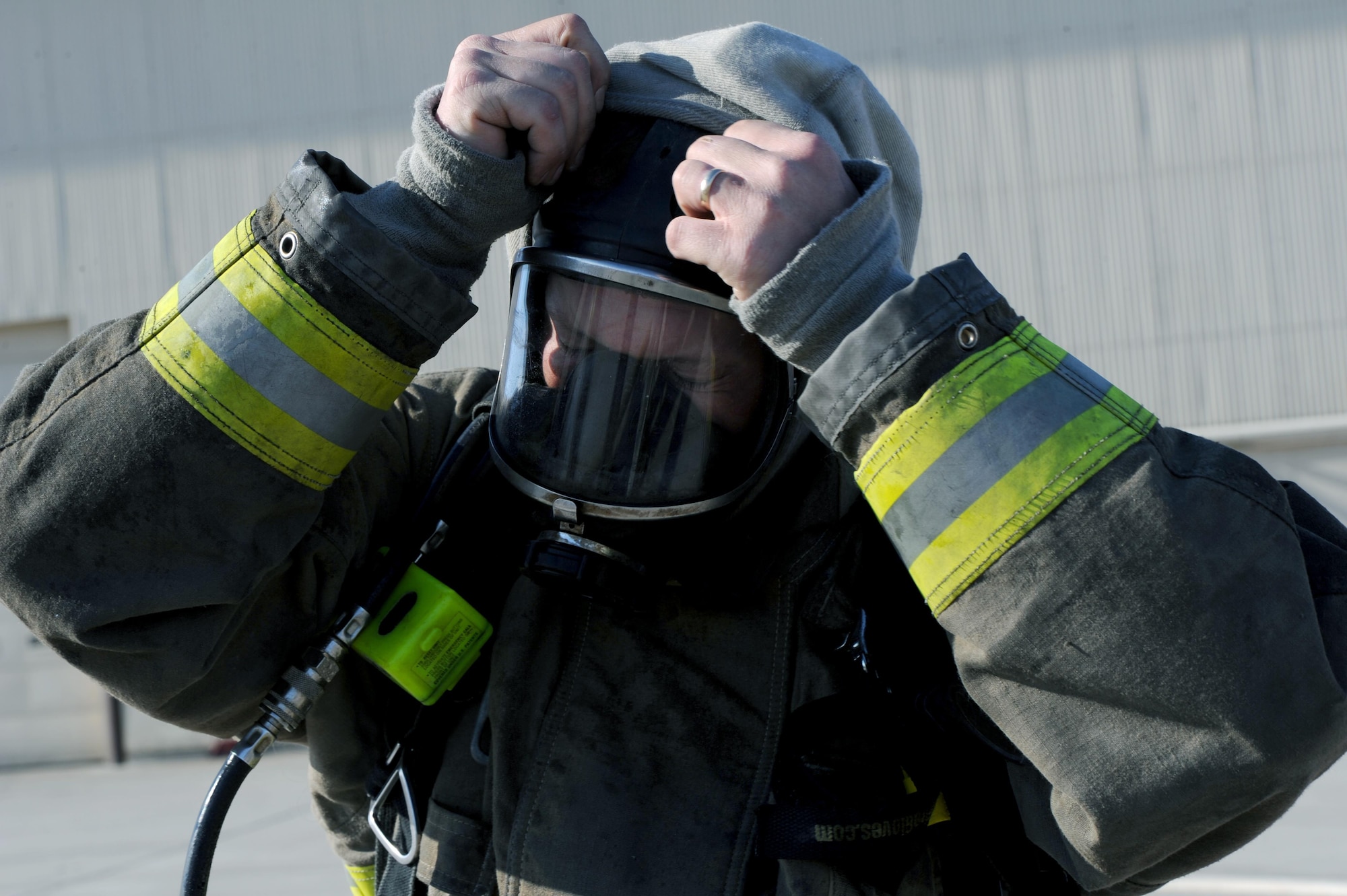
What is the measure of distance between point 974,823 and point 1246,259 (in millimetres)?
6071

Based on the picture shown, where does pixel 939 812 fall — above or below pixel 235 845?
above

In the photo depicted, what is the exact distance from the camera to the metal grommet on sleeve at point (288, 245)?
3.87ft

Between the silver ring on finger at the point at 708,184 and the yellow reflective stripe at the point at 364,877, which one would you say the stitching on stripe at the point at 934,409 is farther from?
the yellow reflective stripe at the point at 364,877

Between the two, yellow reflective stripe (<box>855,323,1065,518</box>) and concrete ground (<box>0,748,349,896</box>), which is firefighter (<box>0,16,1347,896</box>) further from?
concrete ground (<box>0,748,349,896</box>)

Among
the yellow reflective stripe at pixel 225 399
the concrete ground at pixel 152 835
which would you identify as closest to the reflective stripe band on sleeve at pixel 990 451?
the yellow reflective stripe at pixel 225 399

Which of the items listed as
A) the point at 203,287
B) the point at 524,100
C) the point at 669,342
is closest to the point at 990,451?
the point at 669,342

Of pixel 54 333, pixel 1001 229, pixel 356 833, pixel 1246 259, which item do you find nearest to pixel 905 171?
pixel 356 833

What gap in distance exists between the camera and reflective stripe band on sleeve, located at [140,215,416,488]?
46.4 inches

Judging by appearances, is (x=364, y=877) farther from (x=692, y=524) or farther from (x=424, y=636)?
(x=692, y=524)

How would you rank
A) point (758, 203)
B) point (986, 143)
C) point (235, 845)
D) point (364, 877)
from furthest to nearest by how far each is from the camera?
point (986, 143), point (235, 845), point (364, 877), point (758, 203)

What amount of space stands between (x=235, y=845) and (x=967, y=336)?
4.00m

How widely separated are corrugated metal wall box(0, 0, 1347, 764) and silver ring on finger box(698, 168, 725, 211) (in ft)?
16.3

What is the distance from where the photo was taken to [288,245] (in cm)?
119

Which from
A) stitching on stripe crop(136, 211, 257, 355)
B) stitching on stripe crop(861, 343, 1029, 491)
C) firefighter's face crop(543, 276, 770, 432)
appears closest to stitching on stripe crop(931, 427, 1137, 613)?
stitching on stripe crop(861, 343, 1029, 491)
